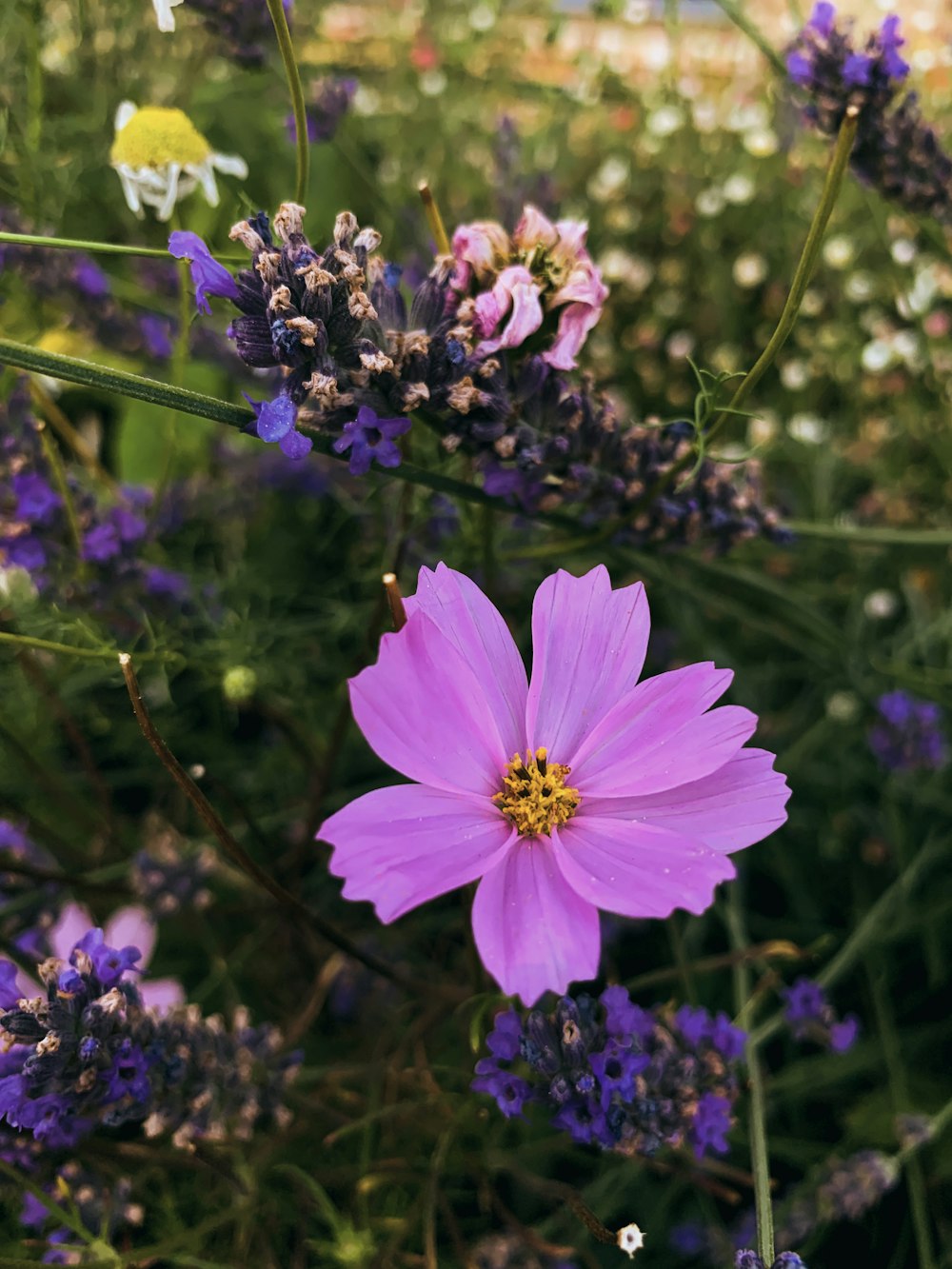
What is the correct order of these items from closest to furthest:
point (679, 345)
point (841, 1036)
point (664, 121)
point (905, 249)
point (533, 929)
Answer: point (533, 929) → point (841, 1036) → point (905, 249) → point (679, 345) → point (664, 121)

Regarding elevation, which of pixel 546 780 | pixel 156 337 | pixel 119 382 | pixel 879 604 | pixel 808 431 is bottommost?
pixel 546 780

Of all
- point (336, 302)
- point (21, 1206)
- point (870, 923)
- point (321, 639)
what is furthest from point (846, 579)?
point (21, 1206)

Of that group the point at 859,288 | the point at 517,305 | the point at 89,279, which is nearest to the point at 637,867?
the point at 517,305

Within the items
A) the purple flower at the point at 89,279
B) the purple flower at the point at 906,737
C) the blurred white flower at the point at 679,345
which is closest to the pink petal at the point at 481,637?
the purple flower at the point at 906,737

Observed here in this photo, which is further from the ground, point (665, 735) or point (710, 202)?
point (710, 202)

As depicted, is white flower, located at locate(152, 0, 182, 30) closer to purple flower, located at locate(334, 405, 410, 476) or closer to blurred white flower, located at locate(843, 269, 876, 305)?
purple flower, located at locate(334, 405, 410, 476)

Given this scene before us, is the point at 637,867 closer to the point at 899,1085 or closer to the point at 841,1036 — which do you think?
the point at 841,1036

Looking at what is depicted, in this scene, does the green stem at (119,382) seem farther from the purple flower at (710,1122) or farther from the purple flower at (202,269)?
the purple flower at (710,1122)
